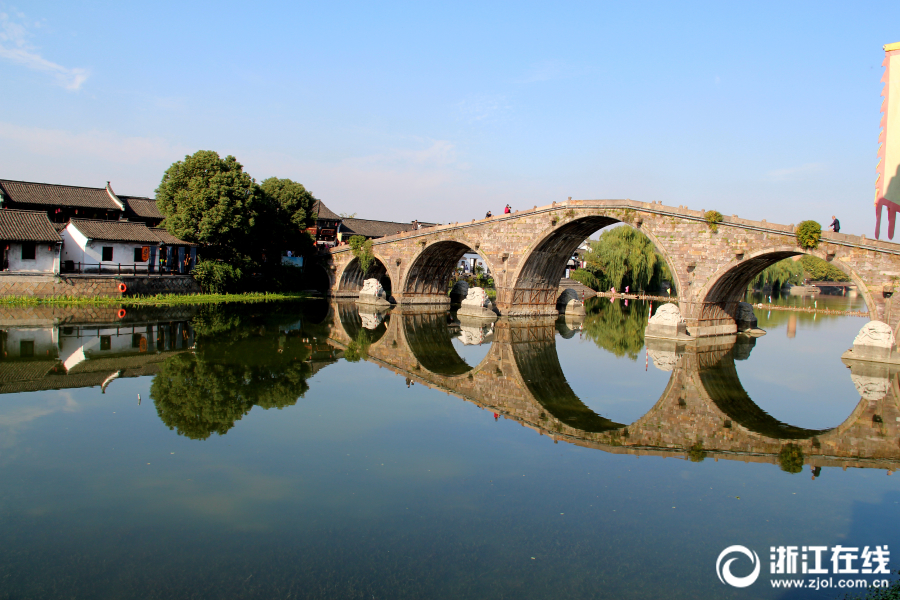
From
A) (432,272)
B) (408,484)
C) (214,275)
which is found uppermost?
(432,272)

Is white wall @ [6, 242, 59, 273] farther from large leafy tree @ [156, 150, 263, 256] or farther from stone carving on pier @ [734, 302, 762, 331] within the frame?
stone carving on pier @ [734, 302, 762, 331]

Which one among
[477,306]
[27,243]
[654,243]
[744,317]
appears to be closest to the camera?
[654,243]

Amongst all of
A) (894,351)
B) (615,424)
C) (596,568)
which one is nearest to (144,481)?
(596,568)

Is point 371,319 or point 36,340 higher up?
point 371,319

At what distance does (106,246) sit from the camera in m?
40.1

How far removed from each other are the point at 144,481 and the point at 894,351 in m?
23.6

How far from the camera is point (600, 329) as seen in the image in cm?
3247

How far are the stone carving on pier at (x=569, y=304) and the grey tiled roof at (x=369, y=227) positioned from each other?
88.5 feet

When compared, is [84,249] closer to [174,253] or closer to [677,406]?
[174,253]

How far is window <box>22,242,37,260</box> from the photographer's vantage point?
36062 millimetres

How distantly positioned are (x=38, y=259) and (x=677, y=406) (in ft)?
128

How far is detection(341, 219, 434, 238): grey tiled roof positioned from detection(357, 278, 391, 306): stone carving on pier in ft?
51.6

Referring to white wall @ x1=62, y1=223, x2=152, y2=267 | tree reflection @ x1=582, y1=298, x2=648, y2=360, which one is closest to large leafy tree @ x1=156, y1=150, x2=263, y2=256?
white wall @ x1=62, y1=223, x2=152, y2=267

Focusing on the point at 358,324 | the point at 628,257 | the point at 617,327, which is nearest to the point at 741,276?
the point at 617,327
